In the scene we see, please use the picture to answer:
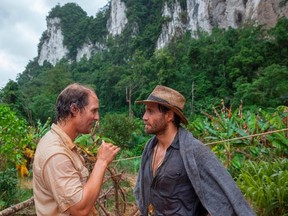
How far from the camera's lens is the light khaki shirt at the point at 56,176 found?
151 cm

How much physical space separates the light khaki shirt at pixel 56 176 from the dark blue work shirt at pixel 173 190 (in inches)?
23.0

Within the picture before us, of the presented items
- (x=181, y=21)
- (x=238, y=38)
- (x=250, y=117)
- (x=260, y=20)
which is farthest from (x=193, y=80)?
(x=250, y=117)

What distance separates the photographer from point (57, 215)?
1.59 metres

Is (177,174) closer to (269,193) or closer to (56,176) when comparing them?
(56,176)

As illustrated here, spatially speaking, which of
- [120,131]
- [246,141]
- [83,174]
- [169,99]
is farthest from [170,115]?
[120,131]

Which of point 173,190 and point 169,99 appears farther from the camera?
point 169,99

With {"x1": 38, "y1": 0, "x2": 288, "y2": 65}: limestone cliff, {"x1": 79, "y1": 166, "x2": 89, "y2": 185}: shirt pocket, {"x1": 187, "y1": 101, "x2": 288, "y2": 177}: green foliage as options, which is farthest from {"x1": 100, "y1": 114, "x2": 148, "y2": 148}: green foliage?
{"x1": 38, "y1": 0, "x2": 288, "y2": 65}: limestone cliff

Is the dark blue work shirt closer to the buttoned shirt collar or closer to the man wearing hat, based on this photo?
the man wearing hat

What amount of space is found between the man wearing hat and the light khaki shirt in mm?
607

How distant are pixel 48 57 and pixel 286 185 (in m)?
72.3

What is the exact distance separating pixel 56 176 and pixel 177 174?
79 cm

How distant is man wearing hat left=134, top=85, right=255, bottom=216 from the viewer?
6.36 feet

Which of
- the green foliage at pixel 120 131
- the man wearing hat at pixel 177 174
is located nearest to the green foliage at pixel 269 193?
the man wearing hat at pixel 177 174

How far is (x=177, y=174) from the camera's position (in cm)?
206
